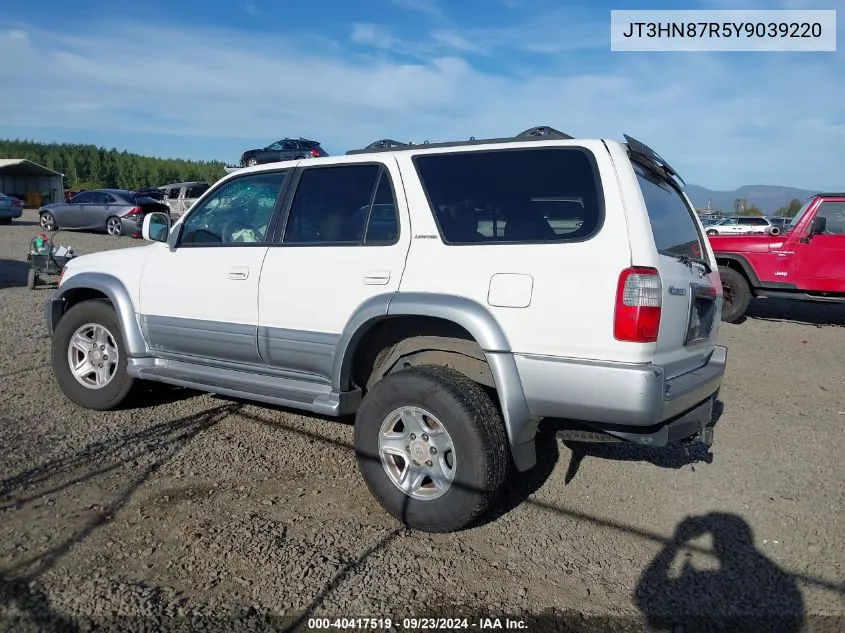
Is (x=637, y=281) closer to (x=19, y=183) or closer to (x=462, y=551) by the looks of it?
(x=462, y=551)

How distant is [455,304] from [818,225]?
873 centimetres

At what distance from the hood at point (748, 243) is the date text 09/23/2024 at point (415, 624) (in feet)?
29.8

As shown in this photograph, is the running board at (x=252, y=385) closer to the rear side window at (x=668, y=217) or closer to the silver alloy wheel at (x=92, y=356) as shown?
the silver alloy wheel at (x=92, y=356)

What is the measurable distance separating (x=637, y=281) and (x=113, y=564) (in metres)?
2.70

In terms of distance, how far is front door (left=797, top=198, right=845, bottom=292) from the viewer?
33.2ft

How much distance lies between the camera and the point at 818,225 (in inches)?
398

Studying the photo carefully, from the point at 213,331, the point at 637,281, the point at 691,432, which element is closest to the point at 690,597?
the point at 691,432

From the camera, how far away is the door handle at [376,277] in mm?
3803

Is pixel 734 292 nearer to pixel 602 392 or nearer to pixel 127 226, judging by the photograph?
pixel 602 392

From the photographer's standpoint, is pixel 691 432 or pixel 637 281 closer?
pixel 637 281

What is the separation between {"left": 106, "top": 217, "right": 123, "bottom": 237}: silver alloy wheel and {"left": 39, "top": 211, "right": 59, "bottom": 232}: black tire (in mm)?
2789

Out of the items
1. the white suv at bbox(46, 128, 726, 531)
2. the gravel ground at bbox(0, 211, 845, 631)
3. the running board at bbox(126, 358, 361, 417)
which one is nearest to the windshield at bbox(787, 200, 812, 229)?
the gravel ground at bbox(0, 211, 845, 631)

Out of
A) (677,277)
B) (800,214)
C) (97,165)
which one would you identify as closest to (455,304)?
(677,277)

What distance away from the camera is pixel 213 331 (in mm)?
4539
